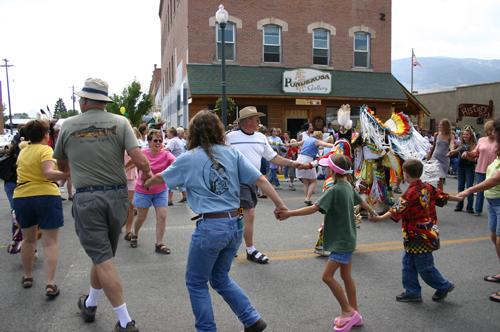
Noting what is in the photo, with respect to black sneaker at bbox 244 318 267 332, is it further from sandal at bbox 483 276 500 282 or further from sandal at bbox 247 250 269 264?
sandal at bbox 483 276 500 282

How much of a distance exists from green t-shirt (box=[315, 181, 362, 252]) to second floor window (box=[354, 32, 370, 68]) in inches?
811

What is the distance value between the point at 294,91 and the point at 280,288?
17.1 m

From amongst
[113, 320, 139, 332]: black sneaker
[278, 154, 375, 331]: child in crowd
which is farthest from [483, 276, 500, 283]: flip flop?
[113, 320, 139, 332]: black sneaker

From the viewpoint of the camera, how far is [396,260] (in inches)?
235

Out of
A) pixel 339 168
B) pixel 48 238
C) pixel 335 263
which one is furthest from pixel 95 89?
pixel 335 263

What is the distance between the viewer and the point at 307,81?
21.5 metres

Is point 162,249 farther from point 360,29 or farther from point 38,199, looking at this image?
point 360,29

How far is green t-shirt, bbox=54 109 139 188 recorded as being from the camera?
3.74 metres

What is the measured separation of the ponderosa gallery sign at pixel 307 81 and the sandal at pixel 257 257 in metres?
15.9

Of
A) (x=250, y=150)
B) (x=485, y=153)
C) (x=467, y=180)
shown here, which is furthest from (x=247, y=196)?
(x=467, y=180)

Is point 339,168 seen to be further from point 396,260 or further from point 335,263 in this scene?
point 396,260

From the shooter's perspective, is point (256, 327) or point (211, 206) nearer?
point (211, 206)

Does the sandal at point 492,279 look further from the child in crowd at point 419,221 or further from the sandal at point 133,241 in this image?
the sandal at point 133,241

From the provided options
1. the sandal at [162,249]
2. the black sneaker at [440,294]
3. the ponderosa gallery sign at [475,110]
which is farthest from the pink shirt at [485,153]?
the ponderosa gallery sign at [475,110]
